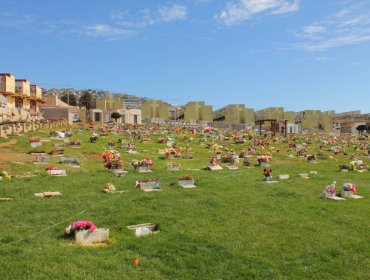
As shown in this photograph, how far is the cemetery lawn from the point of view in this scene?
9016 mm

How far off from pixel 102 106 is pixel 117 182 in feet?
Result: 259

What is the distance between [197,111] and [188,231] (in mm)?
102651

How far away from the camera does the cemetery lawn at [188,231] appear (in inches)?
355

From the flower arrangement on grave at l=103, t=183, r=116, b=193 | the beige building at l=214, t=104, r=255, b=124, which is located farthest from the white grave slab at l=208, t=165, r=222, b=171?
the beige building at l=214, t=104, r=255, b=124

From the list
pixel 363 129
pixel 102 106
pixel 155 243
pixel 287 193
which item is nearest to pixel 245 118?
pixel 363 129

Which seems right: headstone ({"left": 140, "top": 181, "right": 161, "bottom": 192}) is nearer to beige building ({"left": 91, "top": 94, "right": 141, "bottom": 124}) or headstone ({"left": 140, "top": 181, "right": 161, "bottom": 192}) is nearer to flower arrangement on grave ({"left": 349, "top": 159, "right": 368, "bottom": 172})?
flower arrangement on grave ({"left": 349, "top": 159, "right": 368, "bottom": 172})

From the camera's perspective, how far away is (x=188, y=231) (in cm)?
1164

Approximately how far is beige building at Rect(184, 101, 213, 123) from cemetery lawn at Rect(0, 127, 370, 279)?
9283cm

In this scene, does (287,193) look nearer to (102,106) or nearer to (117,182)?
(117,182)

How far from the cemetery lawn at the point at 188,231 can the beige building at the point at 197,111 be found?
92825 millimetres

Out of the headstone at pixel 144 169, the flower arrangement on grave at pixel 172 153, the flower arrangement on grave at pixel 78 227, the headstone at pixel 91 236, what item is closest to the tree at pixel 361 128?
the flower arrangement on grave at pixel 172 153

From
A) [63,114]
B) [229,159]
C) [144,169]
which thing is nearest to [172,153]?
[229,159]

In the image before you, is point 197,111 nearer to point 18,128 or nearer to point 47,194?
point 18,128

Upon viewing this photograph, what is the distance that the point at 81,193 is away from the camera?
53.0ft
